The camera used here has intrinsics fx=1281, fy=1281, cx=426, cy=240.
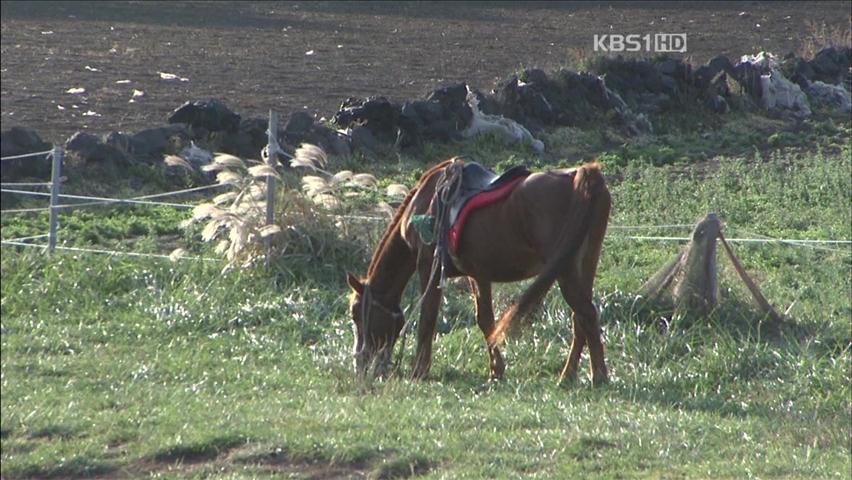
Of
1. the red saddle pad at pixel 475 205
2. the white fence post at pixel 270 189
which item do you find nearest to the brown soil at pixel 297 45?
the white fence post at pixel 270 189

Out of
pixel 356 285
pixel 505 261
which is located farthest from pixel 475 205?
pixel 356 285

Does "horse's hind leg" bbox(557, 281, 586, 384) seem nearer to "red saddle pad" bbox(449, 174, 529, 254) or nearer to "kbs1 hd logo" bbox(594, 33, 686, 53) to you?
"red saddle pad" bbox(449, 174, 529, 254)

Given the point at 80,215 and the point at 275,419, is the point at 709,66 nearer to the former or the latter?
the point at 80,215

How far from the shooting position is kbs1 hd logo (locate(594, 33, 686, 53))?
87.8ft

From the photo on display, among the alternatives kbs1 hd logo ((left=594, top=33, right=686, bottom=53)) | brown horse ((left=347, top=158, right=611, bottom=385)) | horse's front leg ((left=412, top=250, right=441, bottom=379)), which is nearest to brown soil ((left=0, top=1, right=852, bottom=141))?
kbs1 hd logo ((left=594, top=33, right=686, bottom=53))

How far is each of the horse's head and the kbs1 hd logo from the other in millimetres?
18098

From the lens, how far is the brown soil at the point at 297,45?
821 inches

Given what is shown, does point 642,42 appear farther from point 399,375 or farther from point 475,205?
point 399,375

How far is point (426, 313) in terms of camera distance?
8.49 m

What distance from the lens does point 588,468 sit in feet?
20.3

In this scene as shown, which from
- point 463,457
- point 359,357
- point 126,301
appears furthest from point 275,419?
point 126,301

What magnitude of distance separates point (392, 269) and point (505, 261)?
0.82 metres

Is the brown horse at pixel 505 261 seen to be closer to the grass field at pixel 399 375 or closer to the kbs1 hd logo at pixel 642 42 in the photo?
the grass field at pixel 399 375

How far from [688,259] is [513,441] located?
3589 millimetres
